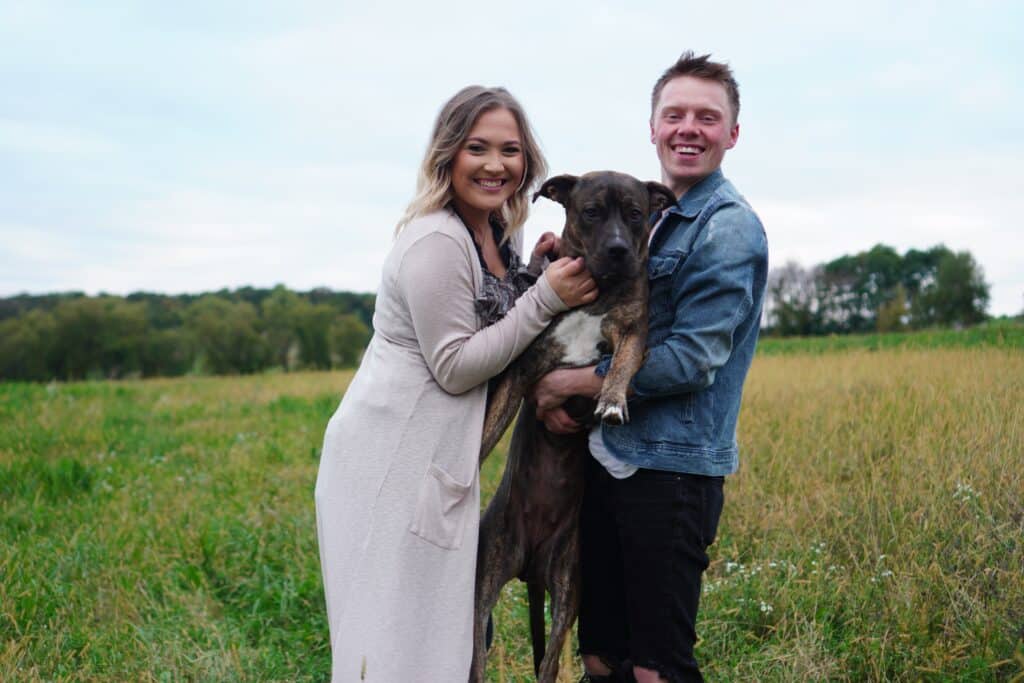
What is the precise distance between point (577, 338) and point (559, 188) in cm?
69

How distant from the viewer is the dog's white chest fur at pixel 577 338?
3178mm

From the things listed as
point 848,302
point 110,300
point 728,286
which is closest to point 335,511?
point 728,286

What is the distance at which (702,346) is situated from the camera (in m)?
2.67

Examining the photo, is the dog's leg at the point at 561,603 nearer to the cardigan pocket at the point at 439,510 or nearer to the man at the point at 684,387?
the man at the point at 684,387

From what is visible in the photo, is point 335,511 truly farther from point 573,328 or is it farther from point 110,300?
point 110,300

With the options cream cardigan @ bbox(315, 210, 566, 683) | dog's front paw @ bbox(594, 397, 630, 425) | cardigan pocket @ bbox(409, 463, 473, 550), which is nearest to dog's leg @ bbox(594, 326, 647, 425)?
dog's front paw @ bbox(594, 397, 630, 425)

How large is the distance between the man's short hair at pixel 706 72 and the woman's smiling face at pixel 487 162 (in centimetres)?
66

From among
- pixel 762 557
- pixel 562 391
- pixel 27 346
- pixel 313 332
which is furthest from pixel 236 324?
pixel 562 391

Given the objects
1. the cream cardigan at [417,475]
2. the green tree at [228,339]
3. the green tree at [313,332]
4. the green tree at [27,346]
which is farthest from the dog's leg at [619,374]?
the green tree at [313,332]

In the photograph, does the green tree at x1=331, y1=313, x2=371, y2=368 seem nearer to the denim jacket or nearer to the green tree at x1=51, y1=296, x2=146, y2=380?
the green tree at x1=51, y1=296, x2=146, y2=380

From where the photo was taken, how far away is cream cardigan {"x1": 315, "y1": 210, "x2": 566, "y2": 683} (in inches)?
109

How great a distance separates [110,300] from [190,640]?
55241 mm

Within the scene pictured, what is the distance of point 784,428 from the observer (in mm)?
6711

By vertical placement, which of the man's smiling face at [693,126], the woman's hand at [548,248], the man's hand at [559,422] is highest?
the man's smiling face at [693,126]
